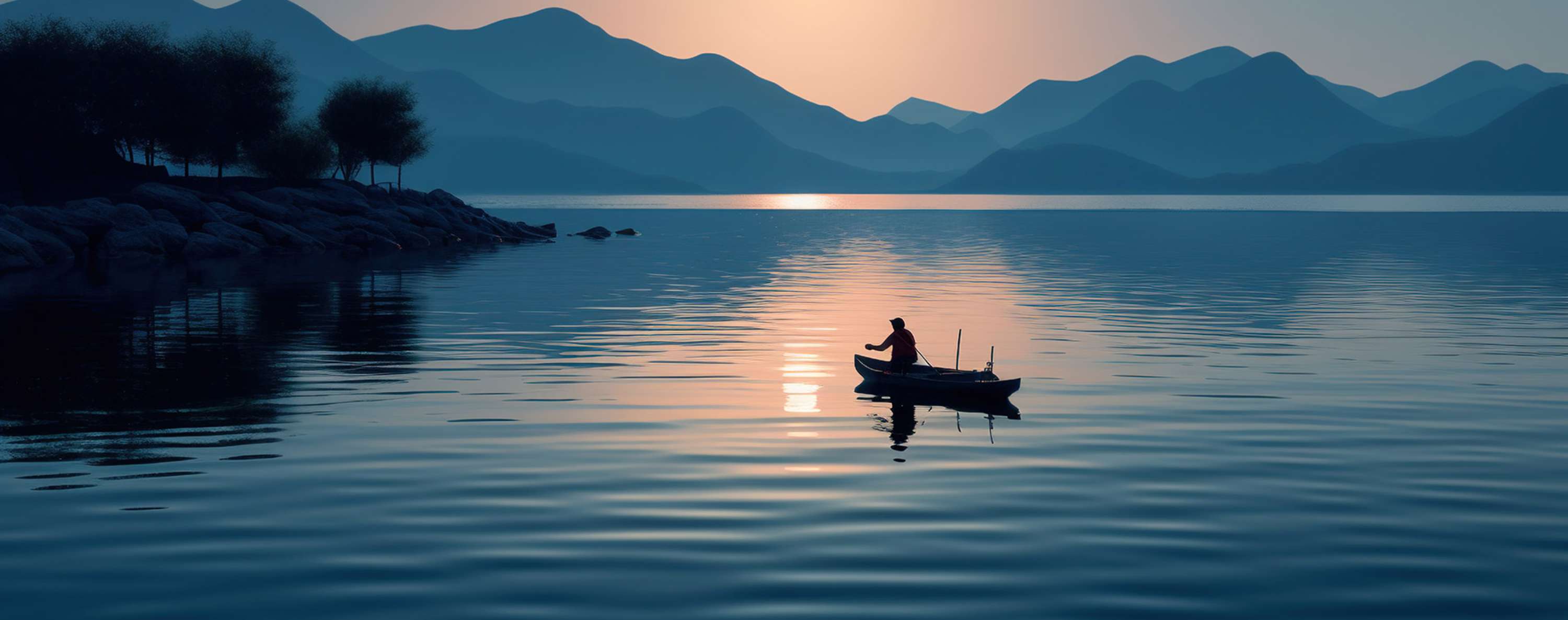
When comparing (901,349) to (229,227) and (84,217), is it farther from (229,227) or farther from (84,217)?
(229,227)

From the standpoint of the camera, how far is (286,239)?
265ft

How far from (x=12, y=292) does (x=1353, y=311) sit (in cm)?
4916

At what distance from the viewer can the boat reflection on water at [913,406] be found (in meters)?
20.7

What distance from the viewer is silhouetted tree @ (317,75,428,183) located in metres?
113

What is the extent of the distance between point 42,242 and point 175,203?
13.3 metres

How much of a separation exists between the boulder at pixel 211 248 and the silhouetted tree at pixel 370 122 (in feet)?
125

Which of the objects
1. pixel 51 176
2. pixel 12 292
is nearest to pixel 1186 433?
pixel 12 292

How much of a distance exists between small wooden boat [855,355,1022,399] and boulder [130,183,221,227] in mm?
66726

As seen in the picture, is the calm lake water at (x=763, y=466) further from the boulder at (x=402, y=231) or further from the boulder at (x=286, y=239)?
the boulder at (x=402, y=231)

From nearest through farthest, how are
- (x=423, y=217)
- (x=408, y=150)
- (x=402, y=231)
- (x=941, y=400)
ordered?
(x=941, y=400), (x=402, y=231), (x=423, y=217), (x=408, y=150)

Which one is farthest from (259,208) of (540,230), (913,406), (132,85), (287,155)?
(913,406)

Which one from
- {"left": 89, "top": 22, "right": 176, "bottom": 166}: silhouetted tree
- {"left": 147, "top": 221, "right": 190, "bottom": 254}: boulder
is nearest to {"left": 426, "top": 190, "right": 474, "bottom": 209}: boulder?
{"left": 89, "top": 22, "right": 176, "bottom": 166}: silhouetted tree

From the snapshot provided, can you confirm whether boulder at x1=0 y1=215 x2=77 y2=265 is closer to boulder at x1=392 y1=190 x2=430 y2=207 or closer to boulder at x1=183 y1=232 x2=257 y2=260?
boulder at x1=183 y1=232 x2=257 y2=260

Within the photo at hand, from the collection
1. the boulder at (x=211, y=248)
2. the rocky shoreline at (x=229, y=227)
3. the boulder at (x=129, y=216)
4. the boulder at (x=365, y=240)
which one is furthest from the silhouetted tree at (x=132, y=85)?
the boulder at (x=211, y=248)
